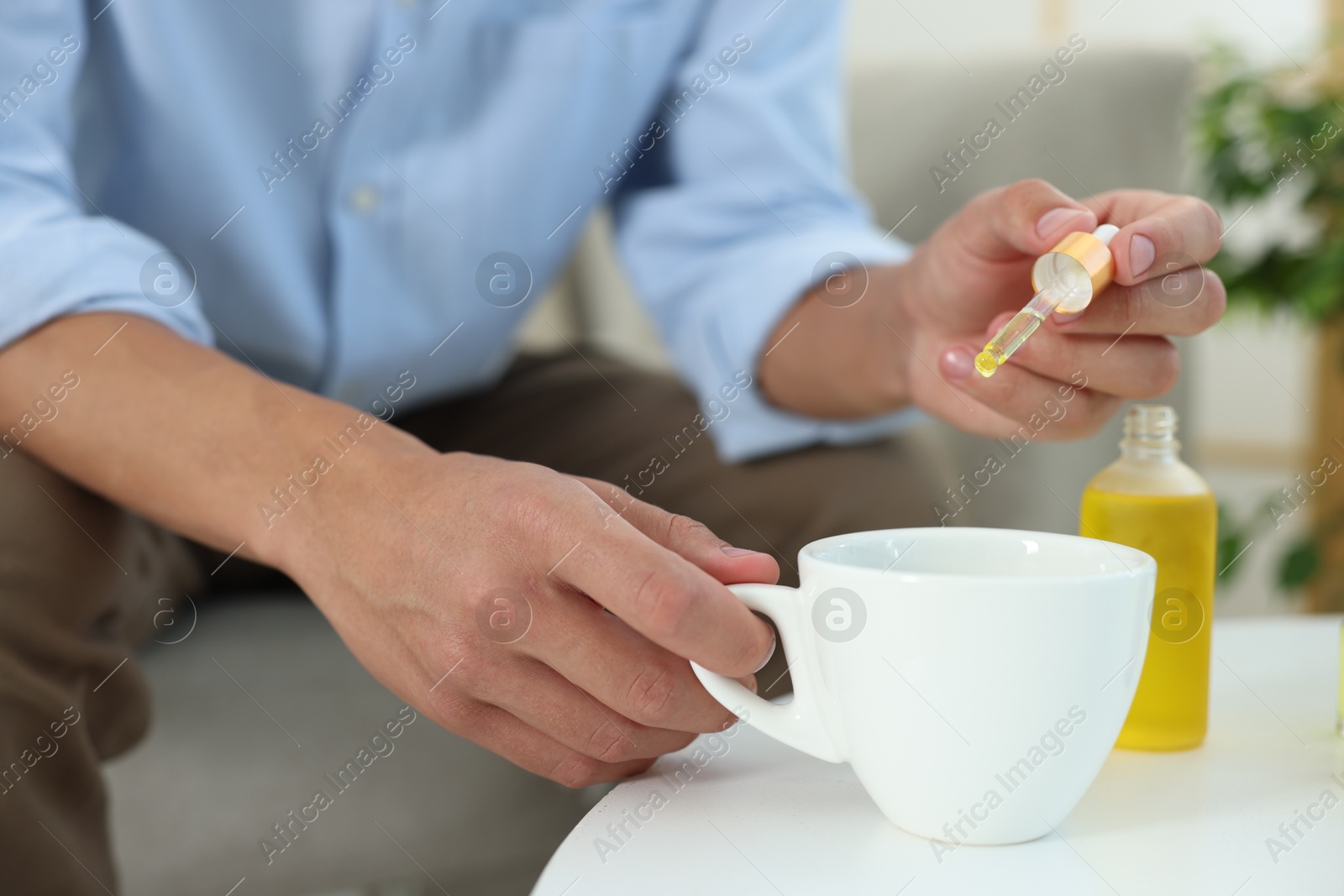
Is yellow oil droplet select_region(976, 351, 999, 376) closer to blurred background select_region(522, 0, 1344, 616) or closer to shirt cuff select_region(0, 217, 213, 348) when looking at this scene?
blurred background select_region(522, 0, 1344, 616)

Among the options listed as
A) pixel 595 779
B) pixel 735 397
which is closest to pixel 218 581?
pixel 735 397

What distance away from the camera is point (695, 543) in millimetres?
372

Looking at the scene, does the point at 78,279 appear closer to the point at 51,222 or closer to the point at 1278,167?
the point at 51,222

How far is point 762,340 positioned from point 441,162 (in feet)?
0.85

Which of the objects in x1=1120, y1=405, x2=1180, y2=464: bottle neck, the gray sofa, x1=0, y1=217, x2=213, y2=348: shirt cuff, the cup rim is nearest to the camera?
the cup rim

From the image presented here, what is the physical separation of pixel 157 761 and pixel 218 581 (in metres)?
0.15

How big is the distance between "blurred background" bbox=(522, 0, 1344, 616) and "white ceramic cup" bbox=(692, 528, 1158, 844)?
16 centimetres

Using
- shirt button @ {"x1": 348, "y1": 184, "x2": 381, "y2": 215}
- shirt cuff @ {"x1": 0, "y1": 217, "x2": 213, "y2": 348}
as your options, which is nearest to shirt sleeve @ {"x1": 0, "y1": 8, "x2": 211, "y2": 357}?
shirt cuff @ {"x1": 0, "y1": 217, "x2": 213, "y2": 348}

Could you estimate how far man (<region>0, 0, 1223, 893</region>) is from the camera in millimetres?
385

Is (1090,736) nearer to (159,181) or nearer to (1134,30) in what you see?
(159,181)

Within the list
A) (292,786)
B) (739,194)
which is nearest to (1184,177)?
(739,194)

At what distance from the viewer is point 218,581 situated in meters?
0.82

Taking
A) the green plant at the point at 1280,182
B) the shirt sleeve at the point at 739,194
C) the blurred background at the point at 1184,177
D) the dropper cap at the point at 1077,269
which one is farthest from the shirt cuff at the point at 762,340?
the green plant at the point at 1280,182

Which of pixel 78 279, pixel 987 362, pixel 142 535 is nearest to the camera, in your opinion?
pixel 987 362
